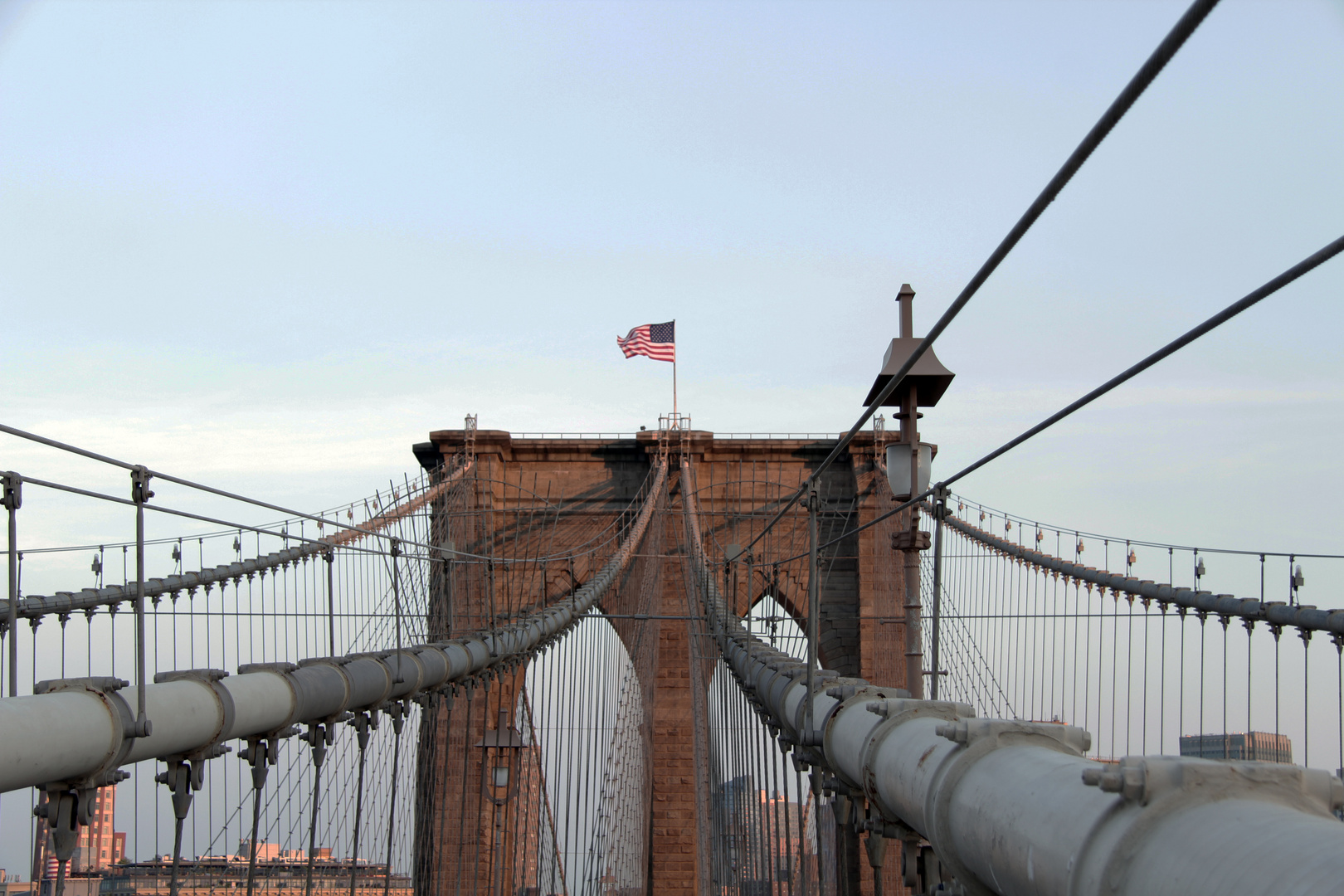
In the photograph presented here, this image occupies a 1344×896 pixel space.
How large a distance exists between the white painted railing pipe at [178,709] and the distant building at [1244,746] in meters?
6.05

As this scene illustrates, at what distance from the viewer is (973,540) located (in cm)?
1541

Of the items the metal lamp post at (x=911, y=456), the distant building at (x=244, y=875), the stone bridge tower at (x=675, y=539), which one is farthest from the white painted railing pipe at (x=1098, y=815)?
the stone bridge tower at (x=675, y=539)

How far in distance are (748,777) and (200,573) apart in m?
7.13

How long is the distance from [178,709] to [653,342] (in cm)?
1944

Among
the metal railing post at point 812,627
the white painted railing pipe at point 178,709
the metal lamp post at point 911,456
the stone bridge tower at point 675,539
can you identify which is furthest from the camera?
the stone bridge tower at point 675,539

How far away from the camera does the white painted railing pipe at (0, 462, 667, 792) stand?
268 cm

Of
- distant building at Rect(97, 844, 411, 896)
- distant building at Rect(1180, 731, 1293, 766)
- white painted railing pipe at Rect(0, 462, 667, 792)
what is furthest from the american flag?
white painted railing pipe at Rect(0, 462, 667, 792)

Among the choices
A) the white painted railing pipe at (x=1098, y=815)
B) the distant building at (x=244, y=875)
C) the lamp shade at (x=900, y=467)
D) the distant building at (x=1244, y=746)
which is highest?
the lamp shade at (x=900, y=467)

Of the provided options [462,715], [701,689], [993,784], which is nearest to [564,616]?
[701,689]

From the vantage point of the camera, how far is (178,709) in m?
3.33

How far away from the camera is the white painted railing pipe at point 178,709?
268cm

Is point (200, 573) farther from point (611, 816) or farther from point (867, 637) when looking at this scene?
point (867, 637)

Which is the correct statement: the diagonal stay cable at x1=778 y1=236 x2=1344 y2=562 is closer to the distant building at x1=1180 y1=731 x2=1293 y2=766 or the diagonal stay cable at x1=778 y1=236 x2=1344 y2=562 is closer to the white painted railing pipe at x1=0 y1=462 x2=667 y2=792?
the white painted railing pipe at x1=0 y1=462 x2=667 y2=792

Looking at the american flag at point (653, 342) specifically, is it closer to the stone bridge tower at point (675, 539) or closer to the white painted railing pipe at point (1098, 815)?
the stone bridge tower at point (675, 539)
